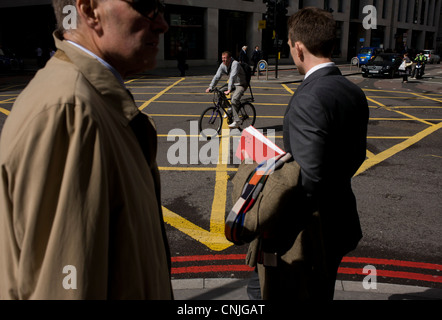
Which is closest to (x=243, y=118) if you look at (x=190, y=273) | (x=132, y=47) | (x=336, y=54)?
(x=190, y=273)

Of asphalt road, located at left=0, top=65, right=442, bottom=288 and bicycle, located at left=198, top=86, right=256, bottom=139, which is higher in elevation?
bicycle, located at left=198, top=86, right=256, bottom=139

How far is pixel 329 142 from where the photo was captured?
74.3 inches

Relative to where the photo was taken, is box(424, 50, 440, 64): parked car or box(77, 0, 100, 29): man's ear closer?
box(77, 0, 100, 29): man's ear

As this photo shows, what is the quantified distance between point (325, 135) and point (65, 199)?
1.29m

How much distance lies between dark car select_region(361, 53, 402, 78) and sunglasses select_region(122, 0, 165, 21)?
2540cm

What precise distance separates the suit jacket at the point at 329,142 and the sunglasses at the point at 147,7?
3.02 ft

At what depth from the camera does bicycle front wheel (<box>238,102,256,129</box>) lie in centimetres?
938

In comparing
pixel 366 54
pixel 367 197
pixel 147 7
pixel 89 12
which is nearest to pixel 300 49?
pixel 147 7

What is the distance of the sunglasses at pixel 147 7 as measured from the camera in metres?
1.20

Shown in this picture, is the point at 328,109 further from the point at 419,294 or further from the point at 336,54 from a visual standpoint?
the point at 336,54

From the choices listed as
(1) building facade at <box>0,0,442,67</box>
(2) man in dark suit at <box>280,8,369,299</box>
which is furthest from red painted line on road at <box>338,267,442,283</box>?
(1) building facade at <box>0,0,442,67</box>

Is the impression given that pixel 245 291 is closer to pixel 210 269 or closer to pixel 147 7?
pixel 210 269

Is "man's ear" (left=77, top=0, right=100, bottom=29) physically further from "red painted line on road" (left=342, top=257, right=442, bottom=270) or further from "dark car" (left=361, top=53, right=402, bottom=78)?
"dark car" (left=361, top=53, right=402, bottom=78)

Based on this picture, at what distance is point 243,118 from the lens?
9.40 metres
